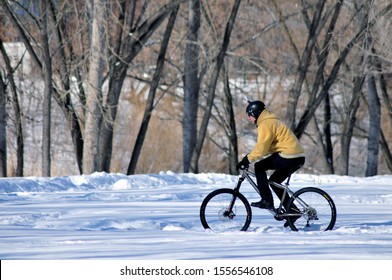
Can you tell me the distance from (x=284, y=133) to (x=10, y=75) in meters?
21.2

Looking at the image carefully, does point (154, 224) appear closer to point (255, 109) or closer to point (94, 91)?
point (255, 109)

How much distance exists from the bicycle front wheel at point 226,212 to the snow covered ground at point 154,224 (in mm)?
189

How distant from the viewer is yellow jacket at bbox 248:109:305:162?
11.4 metres

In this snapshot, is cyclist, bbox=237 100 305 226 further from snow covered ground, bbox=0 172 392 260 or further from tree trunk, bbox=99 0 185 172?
tree trunk, bbox=99 0 185 172

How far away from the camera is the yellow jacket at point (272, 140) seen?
11.4m

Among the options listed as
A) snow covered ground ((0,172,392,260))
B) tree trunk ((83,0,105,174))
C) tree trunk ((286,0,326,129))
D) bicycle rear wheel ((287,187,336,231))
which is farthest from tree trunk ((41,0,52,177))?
bicycle rear wheel ((287,187,336,231))

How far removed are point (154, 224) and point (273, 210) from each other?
1753 mm

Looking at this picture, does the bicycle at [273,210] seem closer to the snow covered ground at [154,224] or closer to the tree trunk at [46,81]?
the snow covered ground at [154,224]

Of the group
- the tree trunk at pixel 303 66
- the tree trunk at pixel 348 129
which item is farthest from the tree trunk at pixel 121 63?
the tree trunk at pixel 348 129

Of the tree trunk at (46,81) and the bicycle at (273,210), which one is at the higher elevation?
the tree trunk at (46,81)

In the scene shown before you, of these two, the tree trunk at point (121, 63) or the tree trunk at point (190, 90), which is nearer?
the tree trunk at point (121, 63)

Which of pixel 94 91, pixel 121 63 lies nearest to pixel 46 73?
pixel 94 91

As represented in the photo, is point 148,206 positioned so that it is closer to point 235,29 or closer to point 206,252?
point 206,252

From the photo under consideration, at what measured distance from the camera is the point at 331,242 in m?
9.86
